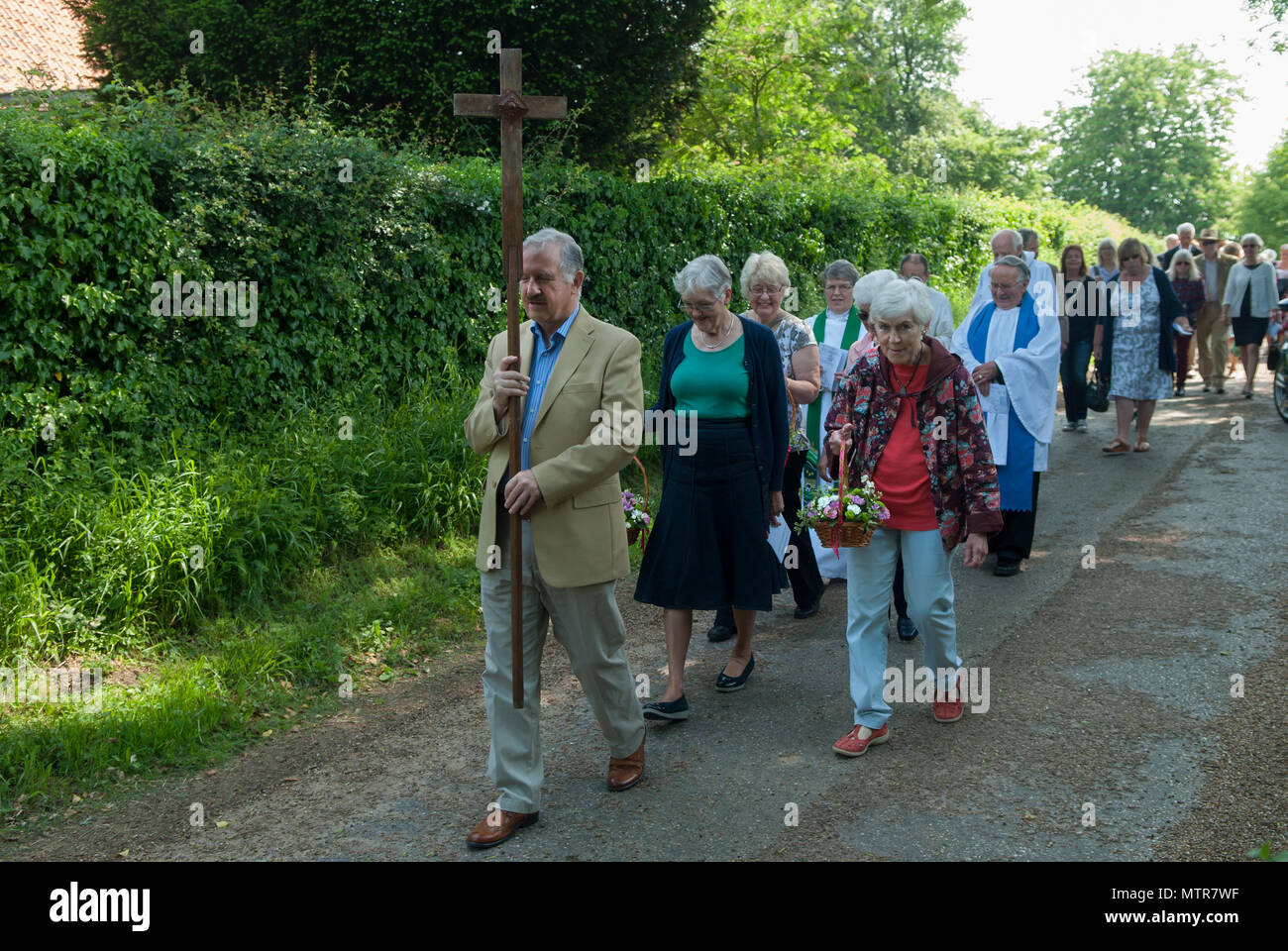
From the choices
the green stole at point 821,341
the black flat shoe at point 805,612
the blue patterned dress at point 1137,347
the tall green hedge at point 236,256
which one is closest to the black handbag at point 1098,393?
the blue patterned dress at point 1137,347

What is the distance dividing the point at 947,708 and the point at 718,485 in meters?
1.53

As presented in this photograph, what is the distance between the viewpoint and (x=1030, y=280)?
351 inches

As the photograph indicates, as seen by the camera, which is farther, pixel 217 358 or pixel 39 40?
pixel 39 40

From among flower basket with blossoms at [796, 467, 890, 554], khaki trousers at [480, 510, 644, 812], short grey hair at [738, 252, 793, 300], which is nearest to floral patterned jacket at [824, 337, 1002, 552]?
flower basket with blossoms at [796, 467, 890, 554]

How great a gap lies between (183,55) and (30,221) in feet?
30.7

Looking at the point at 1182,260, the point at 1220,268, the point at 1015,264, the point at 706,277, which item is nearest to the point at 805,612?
the point at 706,277

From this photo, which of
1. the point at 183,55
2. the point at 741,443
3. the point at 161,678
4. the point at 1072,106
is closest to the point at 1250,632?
the point at 741,443

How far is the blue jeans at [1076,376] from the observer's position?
44.5 feet

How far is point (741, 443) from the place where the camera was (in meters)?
5.82

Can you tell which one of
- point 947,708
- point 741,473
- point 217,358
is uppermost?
point 217,358

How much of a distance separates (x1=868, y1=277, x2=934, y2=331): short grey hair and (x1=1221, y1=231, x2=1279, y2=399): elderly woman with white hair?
13.1 metres

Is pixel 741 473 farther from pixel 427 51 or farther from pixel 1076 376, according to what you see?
pixel 427 51

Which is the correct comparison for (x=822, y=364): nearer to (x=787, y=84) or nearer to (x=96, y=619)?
(x=96, y=619)

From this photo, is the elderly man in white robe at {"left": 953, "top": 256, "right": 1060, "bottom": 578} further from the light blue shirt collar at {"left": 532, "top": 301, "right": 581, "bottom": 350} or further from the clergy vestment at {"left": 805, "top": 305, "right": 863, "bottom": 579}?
the light blue shirt collar at {"left": 532, "top": 301, "right": 581, "bottom": 350}
